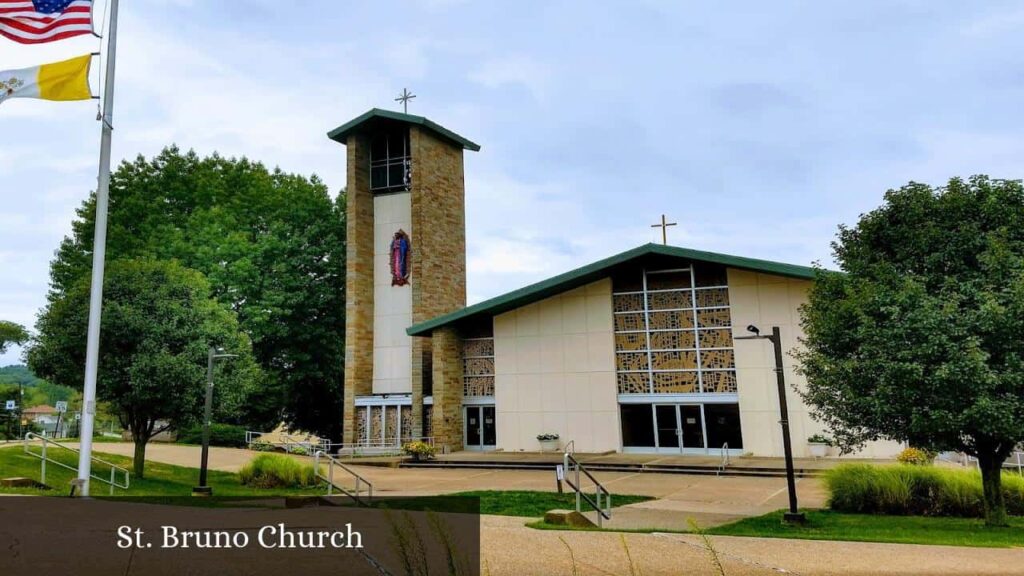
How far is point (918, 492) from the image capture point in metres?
14.1

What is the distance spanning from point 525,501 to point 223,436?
24751mm

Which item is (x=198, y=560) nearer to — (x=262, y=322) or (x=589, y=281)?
(x=589, y=281)

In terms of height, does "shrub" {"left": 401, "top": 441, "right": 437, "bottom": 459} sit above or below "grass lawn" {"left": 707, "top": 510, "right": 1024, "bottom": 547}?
above

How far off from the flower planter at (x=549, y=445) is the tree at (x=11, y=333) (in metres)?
51.9

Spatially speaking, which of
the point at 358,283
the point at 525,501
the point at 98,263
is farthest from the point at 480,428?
the point at 98,263

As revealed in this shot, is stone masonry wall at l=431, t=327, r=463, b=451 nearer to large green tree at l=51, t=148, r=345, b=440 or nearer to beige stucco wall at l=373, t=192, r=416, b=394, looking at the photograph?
beige stucco wall at l=373, t=192, r=416, b=394

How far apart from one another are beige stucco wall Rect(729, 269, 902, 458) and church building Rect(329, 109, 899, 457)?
5 centimetres

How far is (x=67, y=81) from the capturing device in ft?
39.1

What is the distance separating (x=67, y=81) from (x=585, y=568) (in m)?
11.8


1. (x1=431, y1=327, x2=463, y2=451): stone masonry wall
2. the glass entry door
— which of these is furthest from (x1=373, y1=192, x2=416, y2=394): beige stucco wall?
the glass entry door

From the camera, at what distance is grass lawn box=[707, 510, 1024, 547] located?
1023cm

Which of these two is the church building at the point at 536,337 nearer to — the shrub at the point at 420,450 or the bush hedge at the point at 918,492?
the shrub at the point at 420,450

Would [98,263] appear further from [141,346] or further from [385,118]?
[385,118]

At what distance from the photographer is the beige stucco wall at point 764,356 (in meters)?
24.7
